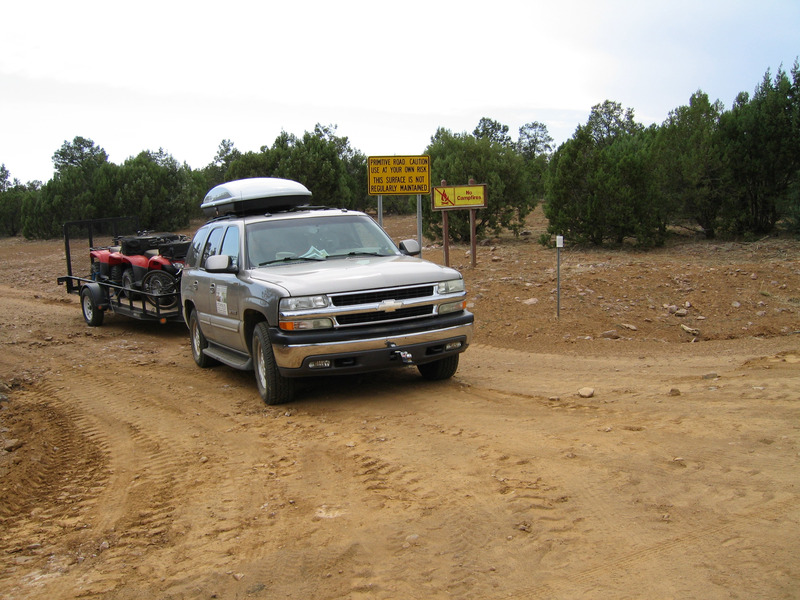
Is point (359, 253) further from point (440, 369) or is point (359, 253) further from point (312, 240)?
point (440, 369)

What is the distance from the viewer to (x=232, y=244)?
8.59m

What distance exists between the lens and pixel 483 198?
15375mm

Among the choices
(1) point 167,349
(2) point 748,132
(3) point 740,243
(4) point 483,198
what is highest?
(2) point 748,132

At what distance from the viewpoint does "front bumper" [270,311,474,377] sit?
22.3 ft

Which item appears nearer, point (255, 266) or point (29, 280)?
point (255, 266)

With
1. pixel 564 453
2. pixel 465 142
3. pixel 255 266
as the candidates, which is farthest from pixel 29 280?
pixel 564 453

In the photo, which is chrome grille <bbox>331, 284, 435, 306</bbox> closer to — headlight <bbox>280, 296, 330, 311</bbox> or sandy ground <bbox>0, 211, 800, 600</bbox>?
headlight <bbox>280, 296, 330, 311</bbox>

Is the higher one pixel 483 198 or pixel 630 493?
pixel 483 198

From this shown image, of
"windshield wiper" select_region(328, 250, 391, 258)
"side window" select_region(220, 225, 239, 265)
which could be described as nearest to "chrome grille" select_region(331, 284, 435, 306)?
"windshield wiper" select_region(328, 250, 391, 258)

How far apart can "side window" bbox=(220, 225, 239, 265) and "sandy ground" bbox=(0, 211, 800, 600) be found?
1.51 m

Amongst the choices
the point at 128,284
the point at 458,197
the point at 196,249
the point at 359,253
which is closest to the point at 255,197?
the point at 196,249

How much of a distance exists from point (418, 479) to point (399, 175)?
971cm

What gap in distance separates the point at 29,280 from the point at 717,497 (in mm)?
23614

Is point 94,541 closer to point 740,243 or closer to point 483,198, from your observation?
point 483,198
